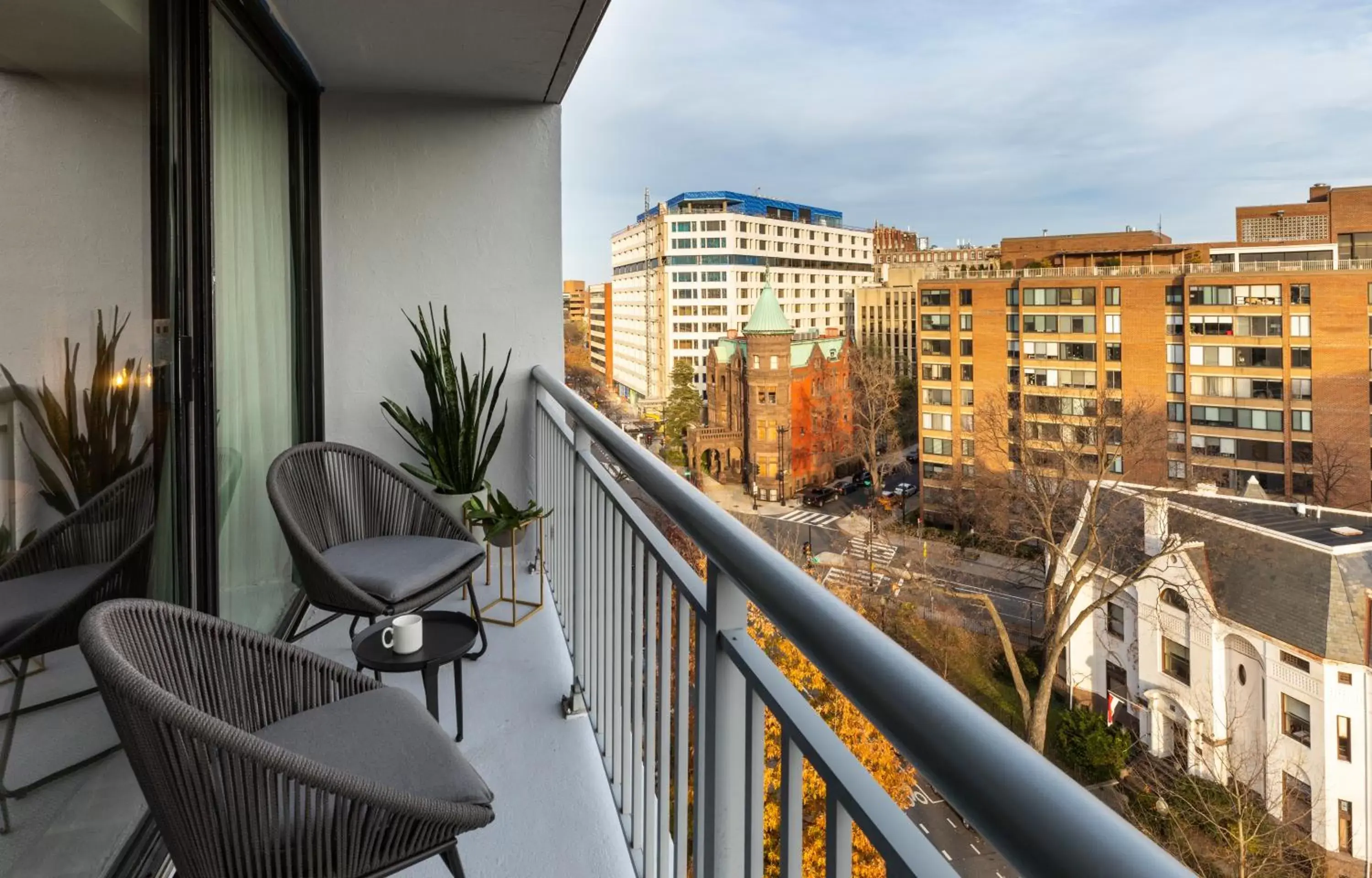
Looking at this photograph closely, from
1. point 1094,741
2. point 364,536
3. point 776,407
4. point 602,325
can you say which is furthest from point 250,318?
point 602,325

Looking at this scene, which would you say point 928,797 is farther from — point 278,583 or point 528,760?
point 278,583

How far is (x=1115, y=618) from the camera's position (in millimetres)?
4699

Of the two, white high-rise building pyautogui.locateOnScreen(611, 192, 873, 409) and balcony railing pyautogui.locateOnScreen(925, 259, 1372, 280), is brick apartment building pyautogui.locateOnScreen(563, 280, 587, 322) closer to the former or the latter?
white high-rise building pyautogui.locateOnScreen(611, 192, 873, 409)

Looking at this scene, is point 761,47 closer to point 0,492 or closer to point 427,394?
point 427,394

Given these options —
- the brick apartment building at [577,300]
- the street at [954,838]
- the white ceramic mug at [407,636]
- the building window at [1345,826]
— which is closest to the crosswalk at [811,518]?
the brick apartment building at [577,300]

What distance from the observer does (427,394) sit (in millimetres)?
3734

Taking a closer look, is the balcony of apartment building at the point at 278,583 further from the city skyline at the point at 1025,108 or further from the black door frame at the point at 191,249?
the city skyline at the point at 1025,108

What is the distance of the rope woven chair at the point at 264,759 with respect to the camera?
1015mm

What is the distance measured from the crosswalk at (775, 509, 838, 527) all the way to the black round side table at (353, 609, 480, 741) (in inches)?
198

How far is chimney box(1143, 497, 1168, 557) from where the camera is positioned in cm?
457

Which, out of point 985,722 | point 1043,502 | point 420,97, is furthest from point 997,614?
point 985,722

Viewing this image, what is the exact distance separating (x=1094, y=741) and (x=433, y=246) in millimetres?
3741

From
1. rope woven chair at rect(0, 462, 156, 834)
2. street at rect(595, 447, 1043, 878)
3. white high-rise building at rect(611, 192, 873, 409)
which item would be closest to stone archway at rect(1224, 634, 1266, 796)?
street at rect(595, 447, 1043, 878)

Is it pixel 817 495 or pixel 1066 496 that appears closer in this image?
pixel 1066 496
